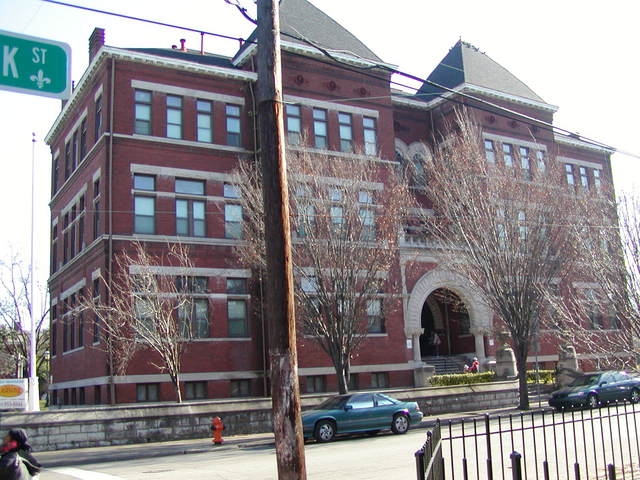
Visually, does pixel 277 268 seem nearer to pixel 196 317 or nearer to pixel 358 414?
pixel 358 414

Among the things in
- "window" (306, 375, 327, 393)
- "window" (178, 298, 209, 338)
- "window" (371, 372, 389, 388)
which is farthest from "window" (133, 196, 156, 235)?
"window" (371, 372, 389, 388)

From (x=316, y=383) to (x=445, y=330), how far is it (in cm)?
1217

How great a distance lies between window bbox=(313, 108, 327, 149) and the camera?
1331 inches

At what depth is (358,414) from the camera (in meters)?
20.2

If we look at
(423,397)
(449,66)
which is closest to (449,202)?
(423,397)

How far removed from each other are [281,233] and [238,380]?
23383 millimetres

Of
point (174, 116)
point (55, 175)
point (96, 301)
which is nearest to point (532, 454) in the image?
point (96, 301)

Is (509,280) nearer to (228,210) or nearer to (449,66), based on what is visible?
(228,210)

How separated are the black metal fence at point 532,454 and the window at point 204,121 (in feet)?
56.9

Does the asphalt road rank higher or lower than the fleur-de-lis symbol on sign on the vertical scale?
lower

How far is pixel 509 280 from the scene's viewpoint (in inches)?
1022

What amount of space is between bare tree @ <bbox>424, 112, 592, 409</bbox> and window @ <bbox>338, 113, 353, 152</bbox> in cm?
839

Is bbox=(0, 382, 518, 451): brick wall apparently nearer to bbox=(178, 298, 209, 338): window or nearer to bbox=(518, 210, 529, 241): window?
bbox=(178, 298, 209, 338): window

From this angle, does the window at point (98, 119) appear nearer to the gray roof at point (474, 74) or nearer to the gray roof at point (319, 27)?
the gray roof at point (319, 27)
